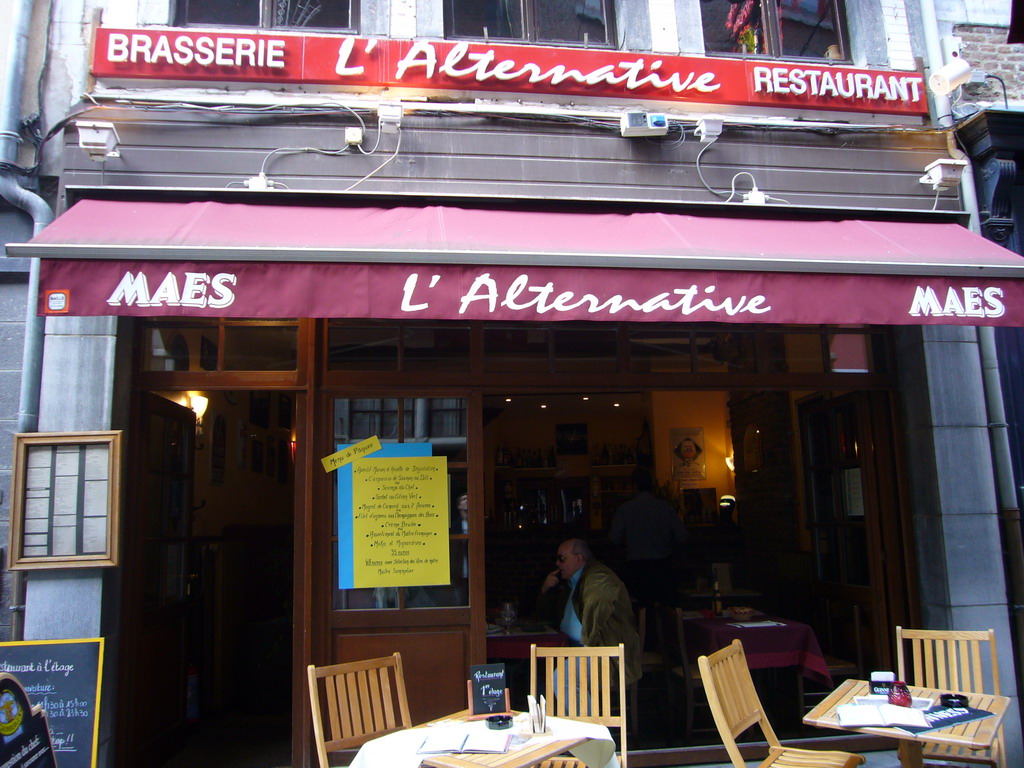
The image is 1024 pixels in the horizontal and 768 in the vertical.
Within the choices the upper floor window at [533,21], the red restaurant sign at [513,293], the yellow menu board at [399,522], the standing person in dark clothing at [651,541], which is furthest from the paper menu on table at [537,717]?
the upper floor window at [533,21]

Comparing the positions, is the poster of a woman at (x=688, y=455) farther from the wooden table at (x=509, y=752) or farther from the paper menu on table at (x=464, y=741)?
the paper menu on table at (x=464, y=741)

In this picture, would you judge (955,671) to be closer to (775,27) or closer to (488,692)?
(488,692)

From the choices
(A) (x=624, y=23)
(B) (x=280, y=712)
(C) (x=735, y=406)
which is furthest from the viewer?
(C) (x=735, y=406)

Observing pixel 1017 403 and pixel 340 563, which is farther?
pixel 1017 403

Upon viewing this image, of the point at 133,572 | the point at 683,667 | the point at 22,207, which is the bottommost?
the point at 683,667

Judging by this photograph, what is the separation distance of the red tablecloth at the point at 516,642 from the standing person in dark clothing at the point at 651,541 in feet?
7.00

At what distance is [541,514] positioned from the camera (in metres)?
10.8

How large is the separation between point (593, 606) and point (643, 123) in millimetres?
3186

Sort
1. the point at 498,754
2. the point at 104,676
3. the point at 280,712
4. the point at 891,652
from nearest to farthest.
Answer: the point at 498,754 < the point at 104,676 < the point at 891,652 < the point at 280,712

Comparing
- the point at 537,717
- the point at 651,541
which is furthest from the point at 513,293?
the point at 651,541

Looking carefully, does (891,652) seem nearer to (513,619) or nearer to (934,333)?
(934,333)

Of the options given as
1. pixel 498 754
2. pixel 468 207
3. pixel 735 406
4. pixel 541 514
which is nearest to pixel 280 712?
pixel 498 754

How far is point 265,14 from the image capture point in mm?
5711

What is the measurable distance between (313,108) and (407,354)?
170cm
